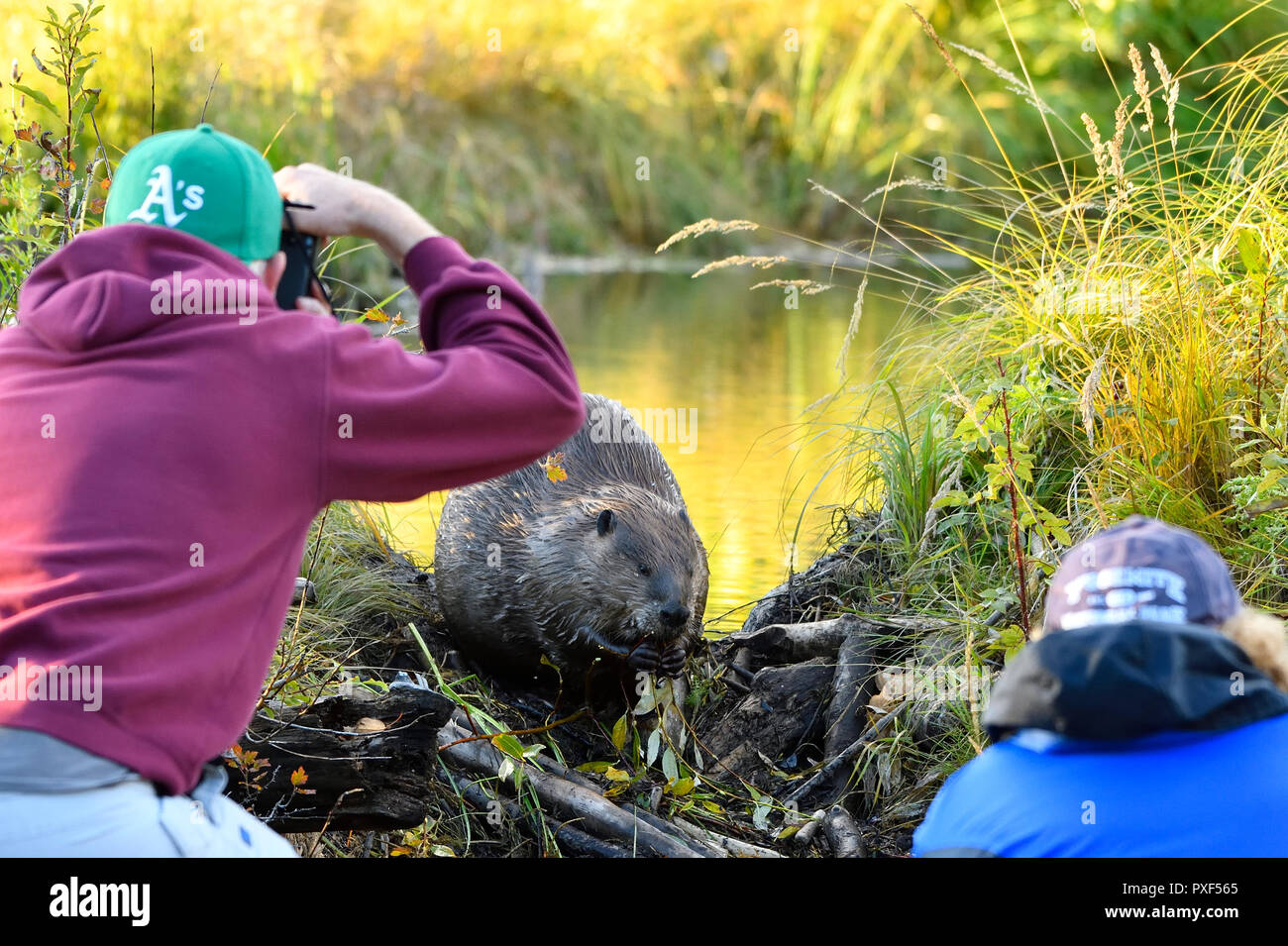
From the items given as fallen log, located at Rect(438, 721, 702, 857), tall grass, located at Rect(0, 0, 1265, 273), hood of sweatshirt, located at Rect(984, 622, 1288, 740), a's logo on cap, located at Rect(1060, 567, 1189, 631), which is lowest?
fallen log, located at Rect(438, 721, 702, 857)

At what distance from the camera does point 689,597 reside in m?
4.05

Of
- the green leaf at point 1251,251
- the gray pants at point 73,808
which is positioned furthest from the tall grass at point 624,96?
the gray pants at point 73,808

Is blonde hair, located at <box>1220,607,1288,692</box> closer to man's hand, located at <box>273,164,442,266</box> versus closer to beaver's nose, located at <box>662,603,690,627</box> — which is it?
man's hand, located at <box>273,164,442,266</box>

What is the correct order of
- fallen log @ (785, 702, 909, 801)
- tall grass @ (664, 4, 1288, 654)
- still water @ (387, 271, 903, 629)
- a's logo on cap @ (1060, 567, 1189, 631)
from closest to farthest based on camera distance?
a's logo on cap @ (1060, 567, 1189, 631)
tall grass @ (664, 4, 1288, 654)
fallen log @ (785, 702, 909, 801)
still water @ (387, 271, 903, 629)

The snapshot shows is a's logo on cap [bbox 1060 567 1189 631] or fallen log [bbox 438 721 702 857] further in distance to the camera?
fallen log [bbox 438 721 702 857]

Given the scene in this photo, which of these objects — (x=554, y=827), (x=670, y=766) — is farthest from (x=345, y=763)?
(x=670, y=766)

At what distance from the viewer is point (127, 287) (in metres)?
1.86

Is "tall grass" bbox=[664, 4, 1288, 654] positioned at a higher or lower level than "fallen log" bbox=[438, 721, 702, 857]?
higher

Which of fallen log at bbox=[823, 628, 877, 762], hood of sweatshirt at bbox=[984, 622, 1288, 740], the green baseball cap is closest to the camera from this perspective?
hood of sweatshirt at bbox=[984, 622, 1288, 740]

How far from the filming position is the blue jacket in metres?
1.65

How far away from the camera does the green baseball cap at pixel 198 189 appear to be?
200 cm

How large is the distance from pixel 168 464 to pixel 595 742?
2291 millimetres

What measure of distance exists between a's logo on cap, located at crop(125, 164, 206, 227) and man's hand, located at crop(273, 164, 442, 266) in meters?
0.21

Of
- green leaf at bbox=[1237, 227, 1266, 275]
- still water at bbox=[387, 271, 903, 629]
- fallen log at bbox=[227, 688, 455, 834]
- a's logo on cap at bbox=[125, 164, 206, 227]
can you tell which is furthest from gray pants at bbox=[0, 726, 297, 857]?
green leaf at bbox=[1237, 227, 1266, 275]
